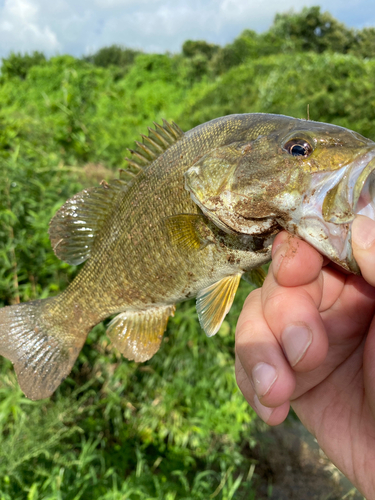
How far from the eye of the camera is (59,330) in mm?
1833

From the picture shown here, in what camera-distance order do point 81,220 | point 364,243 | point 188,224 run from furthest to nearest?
point 81,220 < point 188,224 < point 364,243

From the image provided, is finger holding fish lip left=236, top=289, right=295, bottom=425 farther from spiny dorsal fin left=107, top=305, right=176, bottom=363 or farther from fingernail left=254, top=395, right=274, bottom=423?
spiny dorsal fin left=107, top=305, right=176, bottom=363

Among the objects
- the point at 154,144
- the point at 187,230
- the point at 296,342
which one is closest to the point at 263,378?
the point at 296,342

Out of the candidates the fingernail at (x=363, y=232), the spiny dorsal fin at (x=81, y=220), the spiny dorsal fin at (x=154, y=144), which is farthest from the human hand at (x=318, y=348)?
the spiny dorsal fin at (x=81, y=220)

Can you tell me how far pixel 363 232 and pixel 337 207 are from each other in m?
0.10

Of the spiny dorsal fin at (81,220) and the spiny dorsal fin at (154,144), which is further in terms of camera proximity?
the spiny dorsal fin at (81,220)

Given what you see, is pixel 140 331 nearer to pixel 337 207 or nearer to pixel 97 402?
pixel 337 207

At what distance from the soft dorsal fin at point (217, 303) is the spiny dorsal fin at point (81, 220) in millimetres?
671

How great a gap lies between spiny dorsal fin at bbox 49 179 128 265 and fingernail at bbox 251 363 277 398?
1034mm

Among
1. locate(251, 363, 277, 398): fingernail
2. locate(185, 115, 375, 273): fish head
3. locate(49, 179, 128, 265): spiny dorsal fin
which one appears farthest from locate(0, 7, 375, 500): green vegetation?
locate(251, 363, 277, 398): fingernail

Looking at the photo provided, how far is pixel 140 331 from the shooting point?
5.74ft

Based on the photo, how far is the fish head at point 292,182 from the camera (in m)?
0.99

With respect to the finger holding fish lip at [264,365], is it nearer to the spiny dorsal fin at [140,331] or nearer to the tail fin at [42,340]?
the spiny dorsal fin at [140,331]

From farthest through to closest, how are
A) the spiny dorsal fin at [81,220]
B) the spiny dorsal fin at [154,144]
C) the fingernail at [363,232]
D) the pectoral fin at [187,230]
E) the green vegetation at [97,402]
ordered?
the green vegetation at [97,402], the spiny dorsal fin at [81,220], the spiny dorsal fin at [154,144], the pectoral fin at [187,230], the fingernail at [363,232]
